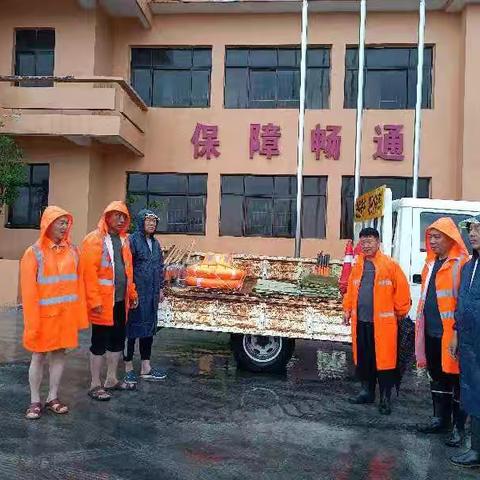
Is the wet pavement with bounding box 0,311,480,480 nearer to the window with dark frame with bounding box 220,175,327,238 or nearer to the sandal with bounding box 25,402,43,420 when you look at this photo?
the sandal with bounding box 25,402,43,420

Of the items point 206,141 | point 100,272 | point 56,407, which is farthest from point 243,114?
point 56,407

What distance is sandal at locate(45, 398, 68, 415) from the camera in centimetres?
483

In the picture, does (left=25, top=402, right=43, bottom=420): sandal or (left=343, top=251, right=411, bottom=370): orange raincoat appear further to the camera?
(left=343, top=251, right=411, bottom=370): orange raincoat

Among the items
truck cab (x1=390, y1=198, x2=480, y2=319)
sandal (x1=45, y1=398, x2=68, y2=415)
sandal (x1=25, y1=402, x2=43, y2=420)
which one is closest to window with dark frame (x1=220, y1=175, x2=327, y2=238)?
truck cab (x1=390, y1=198, x2=480, y2=319)

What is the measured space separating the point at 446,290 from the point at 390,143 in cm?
958

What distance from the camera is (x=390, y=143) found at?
13.3 metres

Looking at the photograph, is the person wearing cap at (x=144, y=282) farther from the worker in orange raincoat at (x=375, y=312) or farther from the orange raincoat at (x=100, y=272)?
the worker in orange raincoat at (x=375, y=312)

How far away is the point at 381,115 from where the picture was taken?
13445 millimetres

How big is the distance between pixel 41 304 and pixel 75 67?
9.84 m

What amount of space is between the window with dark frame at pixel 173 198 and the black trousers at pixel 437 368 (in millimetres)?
9567

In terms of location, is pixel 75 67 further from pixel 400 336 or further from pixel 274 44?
pixel 400 336

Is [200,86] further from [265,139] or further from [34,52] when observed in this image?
[34,52]

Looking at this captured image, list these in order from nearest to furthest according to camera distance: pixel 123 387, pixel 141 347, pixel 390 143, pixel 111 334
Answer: pixel 111 334 < pixel 123 387 < pixel 141 347 < pixel 390 143

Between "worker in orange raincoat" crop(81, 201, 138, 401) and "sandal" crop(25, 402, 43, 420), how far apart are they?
0.62 metres
